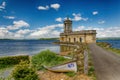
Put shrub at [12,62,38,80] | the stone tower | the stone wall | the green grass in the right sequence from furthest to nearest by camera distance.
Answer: the stone tower < the stone wall < the green grass < shrub at [12,62,38,80]

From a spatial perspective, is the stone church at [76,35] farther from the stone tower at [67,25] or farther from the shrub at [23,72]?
the shrub at [23,72]

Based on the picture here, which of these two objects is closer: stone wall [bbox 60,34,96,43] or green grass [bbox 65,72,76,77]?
green grass [bbox 65,72,76,77]

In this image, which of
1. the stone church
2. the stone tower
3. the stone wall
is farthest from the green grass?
the stone tower

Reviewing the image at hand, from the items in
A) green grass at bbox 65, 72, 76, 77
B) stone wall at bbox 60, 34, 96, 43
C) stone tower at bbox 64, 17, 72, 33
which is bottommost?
green grass at bbox 65, 72, 76, 77

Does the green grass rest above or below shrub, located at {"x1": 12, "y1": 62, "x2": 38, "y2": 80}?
below

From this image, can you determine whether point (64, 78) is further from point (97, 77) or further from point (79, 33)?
point (79, 33)

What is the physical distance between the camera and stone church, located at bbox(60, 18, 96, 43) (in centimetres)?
5390

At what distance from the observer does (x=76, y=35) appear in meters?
59.2

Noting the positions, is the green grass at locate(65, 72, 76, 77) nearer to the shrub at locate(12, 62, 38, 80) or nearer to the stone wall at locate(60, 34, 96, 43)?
the shrub at locate(12, 62, 38, 80)

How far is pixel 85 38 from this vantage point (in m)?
55.1

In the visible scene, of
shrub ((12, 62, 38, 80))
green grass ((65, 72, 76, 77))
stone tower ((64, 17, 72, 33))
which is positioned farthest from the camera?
stone tower ((64, 17, 72, 33))

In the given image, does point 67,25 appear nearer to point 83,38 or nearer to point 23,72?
point 83,38

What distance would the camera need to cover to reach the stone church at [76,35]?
53900 mm

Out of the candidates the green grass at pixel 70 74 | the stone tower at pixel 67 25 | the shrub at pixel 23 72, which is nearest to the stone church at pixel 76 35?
the stone tower at pixel 67 25
